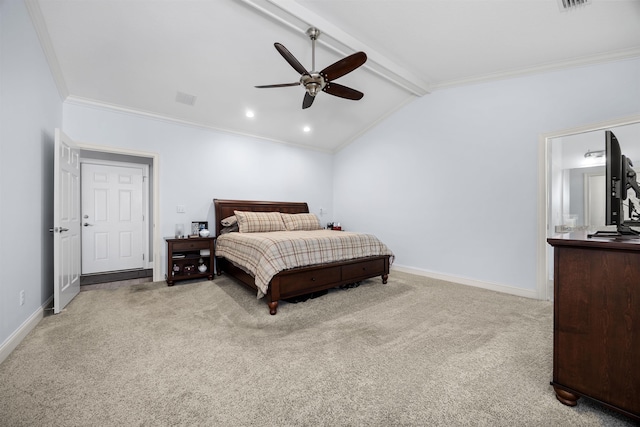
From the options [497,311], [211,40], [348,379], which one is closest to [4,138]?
[211,40]

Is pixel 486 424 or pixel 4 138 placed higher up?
pixel 4 138

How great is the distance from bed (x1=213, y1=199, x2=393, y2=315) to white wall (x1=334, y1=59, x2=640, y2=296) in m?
1.05

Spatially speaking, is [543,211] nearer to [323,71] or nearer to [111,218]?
[323,71]

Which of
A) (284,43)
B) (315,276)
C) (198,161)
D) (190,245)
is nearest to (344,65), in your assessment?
(284,43)

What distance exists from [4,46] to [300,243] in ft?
9.56

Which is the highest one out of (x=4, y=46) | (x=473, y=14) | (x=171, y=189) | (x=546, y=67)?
(x=473, y=14)

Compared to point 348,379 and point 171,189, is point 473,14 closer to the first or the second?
point 348,379

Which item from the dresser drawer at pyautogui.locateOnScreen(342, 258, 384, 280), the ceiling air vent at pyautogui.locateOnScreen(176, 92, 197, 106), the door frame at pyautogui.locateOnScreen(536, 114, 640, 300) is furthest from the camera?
the ceiling air vent at pyautogui.locateOnScreen(176, 92, 197, 106)

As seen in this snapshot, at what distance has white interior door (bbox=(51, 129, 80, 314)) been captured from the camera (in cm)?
278

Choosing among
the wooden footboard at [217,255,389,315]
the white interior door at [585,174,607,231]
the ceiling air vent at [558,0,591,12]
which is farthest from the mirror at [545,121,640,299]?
the wooden footboard at [217,255,389,315]

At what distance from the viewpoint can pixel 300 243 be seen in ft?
10.6

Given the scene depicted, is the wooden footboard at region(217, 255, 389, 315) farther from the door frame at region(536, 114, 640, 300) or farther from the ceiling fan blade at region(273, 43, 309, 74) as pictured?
the ceiling fan blade at region(273, 43, 309, 74)

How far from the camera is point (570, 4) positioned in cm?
→ 242

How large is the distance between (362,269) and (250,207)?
2.50m
